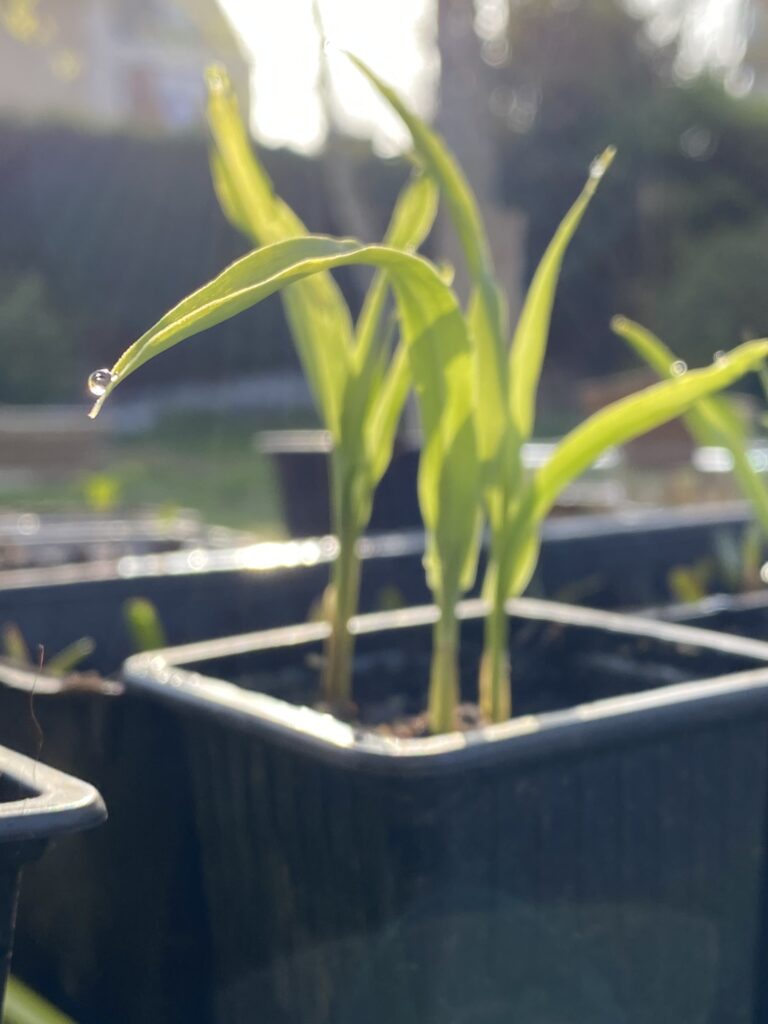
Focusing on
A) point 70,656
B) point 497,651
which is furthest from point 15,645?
point 497,651

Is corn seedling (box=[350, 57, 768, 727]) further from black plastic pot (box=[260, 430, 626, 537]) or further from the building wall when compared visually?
the building wall

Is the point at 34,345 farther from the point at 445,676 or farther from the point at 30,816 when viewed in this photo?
the point at 30,816

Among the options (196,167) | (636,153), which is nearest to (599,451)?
(196,167)

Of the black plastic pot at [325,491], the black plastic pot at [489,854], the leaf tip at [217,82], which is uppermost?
the leaf tip at [217,82]

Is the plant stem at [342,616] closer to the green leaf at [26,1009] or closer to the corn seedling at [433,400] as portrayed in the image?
the corn seedling at [433,400]

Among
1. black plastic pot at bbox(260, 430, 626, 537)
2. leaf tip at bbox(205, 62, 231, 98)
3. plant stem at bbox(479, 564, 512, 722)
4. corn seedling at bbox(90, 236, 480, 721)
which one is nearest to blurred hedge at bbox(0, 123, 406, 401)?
black plastic pot at bbox(260, 430, 626, 537)

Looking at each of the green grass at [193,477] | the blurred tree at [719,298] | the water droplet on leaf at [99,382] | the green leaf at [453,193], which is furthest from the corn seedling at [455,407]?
the blurred tree at [719,298]
